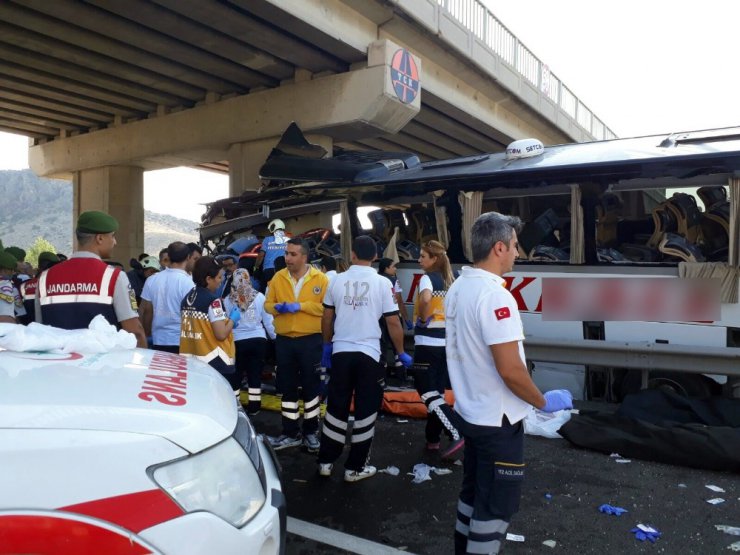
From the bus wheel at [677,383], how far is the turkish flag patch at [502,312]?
4077 mm

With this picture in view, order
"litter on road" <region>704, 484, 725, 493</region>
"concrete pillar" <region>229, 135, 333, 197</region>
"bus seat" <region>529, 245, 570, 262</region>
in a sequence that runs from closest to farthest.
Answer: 1. "litter on road" <region>704, 484, 725, 493</region>
2. "bus seat" <region>529, 245, 570, 262</region>
3. "concrete pillar" <region>229, 135, 333, 197</region>

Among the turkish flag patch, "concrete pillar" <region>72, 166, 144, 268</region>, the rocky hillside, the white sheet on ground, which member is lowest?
the white sheet on ground

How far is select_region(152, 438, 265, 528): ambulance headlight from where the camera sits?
6.01 ft

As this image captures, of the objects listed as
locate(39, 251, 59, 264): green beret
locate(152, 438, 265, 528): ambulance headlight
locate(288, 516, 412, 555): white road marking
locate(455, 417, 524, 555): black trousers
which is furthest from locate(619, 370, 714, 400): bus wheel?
locate(39, 251, 59, 264): green beret

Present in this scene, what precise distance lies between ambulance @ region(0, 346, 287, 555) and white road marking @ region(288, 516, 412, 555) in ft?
4.62

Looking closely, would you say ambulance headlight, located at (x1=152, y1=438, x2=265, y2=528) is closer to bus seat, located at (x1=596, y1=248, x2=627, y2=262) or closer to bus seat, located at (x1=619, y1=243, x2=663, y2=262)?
bus seat, located at (x1=596, y1=248, x2=627, y2=262)

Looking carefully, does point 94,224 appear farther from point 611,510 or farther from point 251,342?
point 611,510

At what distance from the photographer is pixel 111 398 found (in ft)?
6.41

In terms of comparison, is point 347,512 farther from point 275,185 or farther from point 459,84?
point 459,84

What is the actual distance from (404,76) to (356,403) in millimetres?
9332

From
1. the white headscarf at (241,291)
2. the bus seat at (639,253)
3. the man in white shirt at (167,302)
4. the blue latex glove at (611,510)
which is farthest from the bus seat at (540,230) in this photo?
the man in white shirt at (167,302)

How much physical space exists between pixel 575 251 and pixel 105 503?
6134mm

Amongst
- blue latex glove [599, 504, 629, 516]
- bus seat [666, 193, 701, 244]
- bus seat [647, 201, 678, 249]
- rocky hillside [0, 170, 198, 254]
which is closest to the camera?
blue latex glove [599, 504, 629, 516]

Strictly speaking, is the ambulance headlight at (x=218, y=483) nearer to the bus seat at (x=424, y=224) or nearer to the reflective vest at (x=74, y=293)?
the reflective vest at (x=74, y=293)
